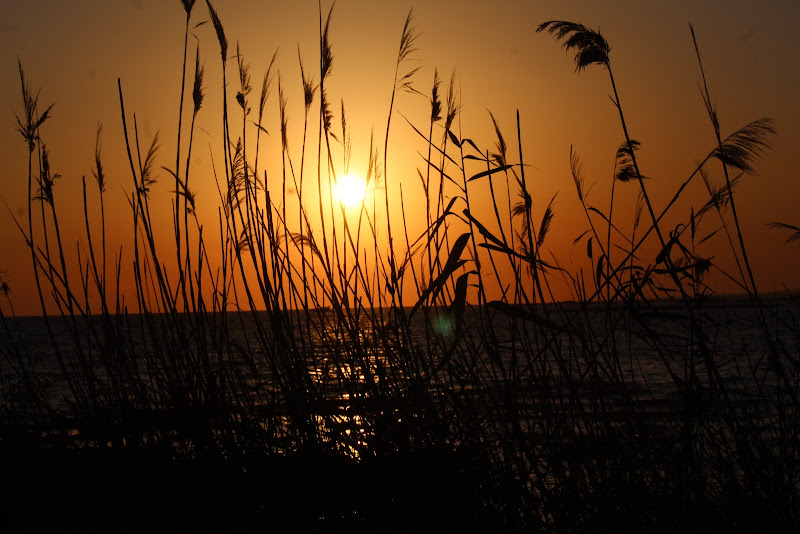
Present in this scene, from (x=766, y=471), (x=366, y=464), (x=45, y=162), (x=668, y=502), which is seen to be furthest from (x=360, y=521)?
(x=45, y=162)

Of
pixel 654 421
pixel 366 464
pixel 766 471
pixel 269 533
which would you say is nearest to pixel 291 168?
pixel 366 464

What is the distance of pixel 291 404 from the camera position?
6.44 ft

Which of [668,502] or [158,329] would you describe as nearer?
[668,502]

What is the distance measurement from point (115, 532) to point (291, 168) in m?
1.40

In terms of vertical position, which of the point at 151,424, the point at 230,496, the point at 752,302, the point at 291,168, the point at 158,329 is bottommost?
the point at 230,496

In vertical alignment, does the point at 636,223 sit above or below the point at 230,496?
above

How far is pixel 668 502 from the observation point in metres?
1.61

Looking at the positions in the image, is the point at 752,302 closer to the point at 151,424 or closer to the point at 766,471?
the point at 766,471

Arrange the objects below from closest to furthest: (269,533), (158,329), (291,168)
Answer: (269,533) < (291,168) < (158,329)

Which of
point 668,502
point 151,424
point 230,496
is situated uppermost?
point 151,424

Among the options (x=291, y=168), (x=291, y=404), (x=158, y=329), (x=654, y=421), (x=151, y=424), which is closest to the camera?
(x=291, y=404)

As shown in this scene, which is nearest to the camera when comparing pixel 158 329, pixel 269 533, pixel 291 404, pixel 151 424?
pixel 269 533

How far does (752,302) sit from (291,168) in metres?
1.74

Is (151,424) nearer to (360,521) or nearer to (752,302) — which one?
(360,521)
